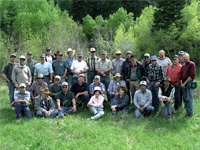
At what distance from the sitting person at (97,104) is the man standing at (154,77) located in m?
1.96

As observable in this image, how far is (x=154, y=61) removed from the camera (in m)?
7.29

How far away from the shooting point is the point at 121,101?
7.57 m

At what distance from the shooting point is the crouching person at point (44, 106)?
698 cm

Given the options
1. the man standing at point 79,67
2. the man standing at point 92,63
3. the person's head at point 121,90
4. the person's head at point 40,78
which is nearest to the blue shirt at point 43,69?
the person's head at point 40,78

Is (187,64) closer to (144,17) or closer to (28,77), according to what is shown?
(28,77)

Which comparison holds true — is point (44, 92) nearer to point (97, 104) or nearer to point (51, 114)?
point (51, 114)

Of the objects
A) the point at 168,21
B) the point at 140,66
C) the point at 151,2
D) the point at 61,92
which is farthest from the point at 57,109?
the point at 151,2

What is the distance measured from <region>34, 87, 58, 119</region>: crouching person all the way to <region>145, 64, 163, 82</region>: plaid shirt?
3.78m

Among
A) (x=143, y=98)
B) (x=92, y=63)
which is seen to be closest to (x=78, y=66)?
(x=92, y=63)

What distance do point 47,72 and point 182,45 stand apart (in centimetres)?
3025

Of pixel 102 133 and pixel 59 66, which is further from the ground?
pixel 59 66

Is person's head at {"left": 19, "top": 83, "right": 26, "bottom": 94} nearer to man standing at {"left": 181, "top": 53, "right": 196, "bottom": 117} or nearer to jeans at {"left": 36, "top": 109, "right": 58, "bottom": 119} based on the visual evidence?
jeans at {"left": 36, "top": 109, "right": 58, "bottom": 119}

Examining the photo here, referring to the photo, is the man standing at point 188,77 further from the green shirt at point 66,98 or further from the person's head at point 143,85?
the green shirt at point 66,98

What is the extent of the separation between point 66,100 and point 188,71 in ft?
15.1
